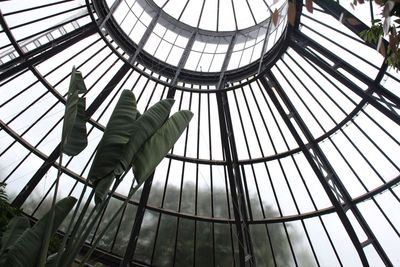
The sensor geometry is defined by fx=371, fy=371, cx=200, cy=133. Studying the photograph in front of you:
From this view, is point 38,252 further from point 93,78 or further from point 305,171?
point 305,171

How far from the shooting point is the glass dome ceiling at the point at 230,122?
14.9m

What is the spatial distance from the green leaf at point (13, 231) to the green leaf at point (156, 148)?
13.9 ft

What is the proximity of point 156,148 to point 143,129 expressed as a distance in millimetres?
528

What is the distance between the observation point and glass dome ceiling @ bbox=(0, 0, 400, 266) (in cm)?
1489

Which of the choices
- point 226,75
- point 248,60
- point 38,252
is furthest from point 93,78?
point 38,252

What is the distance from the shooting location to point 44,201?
19469 millimetres

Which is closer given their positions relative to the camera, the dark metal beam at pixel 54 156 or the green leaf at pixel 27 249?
the green leaf at pixel 27 249

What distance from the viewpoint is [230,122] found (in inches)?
664

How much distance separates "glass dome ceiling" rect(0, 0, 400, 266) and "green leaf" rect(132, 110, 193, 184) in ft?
23.4

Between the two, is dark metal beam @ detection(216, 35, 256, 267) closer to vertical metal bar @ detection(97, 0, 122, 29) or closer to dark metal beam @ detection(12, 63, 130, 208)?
dark metal beam @ detection(12, 63, 130, 208)

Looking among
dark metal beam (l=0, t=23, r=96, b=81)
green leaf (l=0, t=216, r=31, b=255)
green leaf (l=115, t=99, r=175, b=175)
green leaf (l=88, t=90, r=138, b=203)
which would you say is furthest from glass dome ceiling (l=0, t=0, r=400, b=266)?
green leaf (l=88, t=90, r=138, b=203)

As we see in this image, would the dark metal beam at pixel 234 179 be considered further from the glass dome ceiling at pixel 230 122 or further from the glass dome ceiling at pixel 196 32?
the glass dome ceiling at pixel 196 32

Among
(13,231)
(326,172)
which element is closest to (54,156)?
(13,231)

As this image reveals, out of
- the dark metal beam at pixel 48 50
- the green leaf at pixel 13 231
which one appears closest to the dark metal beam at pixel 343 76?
the dark metal beam at pixel 48 50
